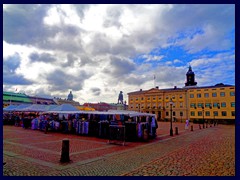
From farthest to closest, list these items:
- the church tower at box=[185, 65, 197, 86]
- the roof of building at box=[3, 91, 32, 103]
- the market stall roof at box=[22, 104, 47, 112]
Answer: the church tower at box=[185, 65, 197, 86], the roof of building at box=[3, 91, 32, 103], the market stall roof at box=[22, 104, 47, 112]

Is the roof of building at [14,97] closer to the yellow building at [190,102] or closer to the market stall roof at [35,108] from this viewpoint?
the yellow building at [190,102]

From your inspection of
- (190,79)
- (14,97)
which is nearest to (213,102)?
Result: (190,79)

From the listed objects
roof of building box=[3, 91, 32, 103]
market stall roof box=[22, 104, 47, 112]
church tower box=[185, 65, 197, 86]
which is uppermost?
church tower box=[185, 65, 197, 86]

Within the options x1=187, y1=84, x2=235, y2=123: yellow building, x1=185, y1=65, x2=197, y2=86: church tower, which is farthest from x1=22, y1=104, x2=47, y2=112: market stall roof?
x1=185, y1=65, x2=197, y2=86: church tower

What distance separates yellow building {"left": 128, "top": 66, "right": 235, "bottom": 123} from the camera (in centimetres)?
5968

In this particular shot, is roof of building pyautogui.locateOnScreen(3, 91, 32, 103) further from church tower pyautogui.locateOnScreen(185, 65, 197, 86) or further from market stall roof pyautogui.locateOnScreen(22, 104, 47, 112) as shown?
church tower pyautogui.locateOnScreen(185, 65, 197, 86)

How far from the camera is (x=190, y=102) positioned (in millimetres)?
67812

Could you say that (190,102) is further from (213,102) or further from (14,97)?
(14,97)

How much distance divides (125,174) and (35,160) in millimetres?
3939

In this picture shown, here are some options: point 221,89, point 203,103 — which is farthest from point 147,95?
point 221,89

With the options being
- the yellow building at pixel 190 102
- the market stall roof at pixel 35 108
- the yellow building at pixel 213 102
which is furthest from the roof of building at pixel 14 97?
the yellow building at pixel 213 102
